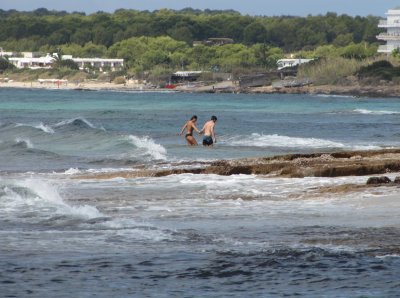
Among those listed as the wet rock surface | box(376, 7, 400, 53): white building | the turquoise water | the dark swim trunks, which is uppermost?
box(376, 7, 400, 53): white building

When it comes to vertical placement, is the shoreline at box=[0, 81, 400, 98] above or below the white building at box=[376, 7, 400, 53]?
below

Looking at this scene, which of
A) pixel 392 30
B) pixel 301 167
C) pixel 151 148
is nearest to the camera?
pixel 301 167

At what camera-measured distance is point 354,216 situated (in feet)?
60.8

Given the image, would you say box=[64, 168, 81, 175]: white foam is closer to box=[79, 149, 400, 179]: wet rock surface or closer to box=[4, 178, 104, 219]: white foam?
box=[79, 149, 400, 179]: wet rock surface

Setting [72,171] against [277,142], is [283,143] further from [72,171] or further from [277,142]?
[72,171]

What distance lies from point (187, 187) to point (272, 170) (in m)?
2.77

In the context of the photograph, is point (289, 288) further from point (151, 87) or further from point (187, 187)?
point (151, 87)

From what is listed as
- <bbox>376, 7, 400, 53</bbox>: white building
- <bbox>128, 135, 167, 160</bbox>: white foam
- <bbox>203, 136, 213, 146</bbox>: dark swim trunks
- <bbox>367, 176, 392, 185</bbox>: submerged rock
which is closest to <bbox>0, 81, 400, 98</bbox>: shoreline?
<bbox>376, 7, 400, 53</bbox>: white building

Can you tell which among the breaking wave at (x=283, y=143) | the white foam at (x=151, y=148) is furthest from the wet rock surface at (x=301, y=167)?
the breaking wave at (x=283, y=143)

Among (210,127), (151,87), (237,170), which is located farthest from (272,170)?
(151,87)

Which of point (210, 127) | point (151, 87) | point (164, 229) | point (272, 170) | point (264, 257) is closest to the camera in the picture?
point (264, 257)

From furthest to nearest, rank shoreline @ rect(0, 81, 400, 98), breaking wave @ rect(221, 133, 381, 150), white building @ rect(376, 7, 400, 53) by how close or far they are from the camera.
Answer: white building @ rect(376, 7, 400, 53)
shoreline @ rect(0, 81, 400, 98)
breaking wave @ rect(221, 133, 381, 150)

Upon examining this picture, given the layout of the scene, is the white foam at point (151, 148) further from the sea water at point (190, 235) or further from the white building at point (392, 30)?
the white building at point (392, 30)

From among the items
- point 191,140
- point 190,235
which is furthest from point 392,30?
point 190,235
